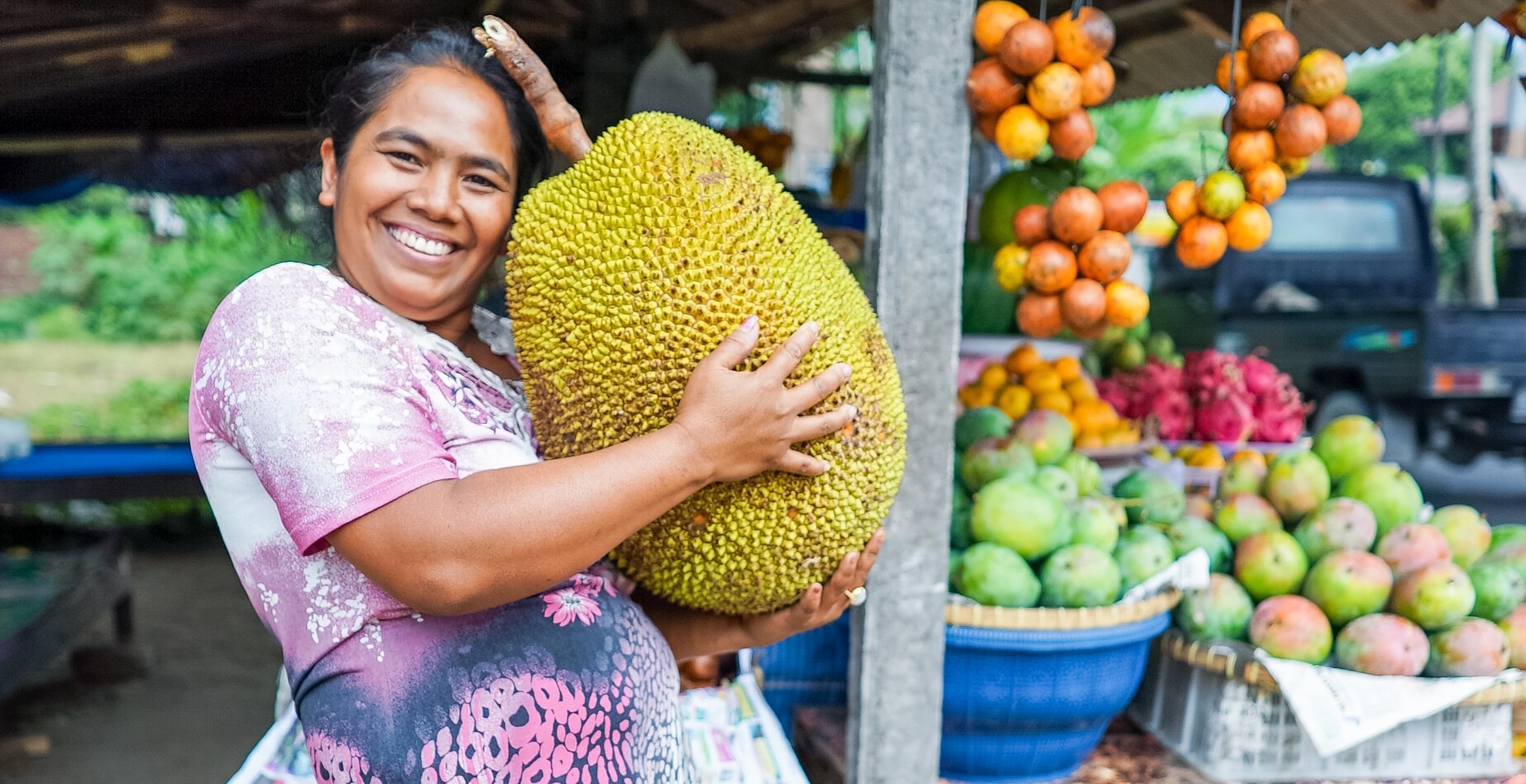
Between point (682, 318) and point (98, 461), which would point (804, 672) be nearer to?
point (682, 318)

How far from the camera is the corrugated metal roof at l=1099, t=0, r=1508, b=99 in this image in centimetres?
277

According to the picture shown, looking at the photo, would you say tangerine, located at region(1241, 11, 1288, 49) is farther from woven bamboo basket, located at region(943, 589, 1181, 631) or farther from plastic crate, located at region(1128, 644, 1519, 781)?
plastic crate, located at region(1128, 644, 1519, 781)

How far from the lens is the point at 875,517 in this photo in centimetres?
122

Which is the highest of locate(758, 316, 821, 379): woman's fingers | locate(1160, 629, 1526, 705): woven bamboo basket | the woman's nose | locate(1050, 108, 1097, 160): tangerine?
locate(1050, 108, 1097, 160): tangerine

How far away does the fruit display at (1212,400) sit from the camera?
10.2 ft

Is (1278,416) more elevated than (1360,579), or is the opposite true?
(1278,416)

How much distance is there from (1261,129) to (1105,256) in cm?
53

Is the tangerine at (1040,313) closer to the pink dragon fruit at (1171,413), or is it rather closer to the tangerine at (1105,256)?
the tangerine at (1105,256)

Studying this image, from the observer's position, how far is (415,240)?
1.14m

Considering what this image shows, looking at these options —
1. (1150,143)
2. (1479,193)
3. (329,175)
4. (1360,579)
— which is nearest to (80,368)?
(329,175)

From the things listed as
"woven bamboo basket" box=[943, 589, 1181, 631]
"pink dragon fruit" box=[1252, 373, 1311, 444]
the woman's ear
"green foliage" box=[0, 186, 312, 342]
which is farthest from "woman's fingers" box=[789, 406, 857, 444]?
"green foliage" box=[0, 186, 312, 342]

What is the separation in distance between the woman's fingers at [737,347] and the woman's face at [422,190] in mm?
Result: 358

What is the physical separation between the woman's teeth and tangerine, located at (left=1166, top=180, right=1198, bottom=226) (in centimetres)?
175

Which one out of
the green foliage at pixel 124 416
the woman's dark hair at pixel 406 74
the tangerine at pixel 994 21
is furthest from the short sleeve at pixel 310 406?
the green foliage at pixel 124 416
